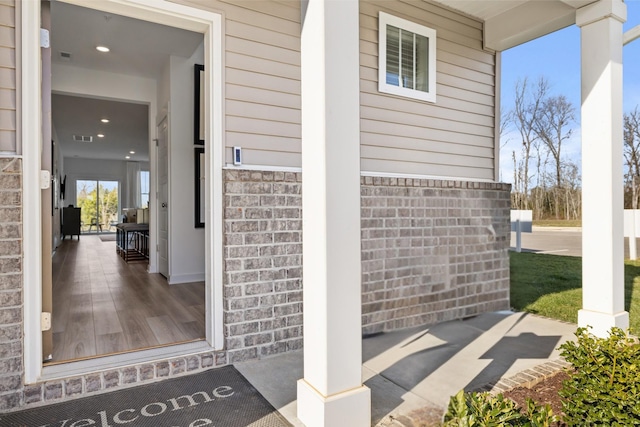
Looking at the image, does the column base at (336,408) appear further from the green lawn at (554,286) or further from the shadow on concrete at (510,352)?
the green lawn at (554,286)

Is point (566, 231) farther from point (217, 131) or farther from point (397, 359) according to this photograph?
point (217, 131)

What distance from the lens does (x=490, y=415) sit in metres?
1.33

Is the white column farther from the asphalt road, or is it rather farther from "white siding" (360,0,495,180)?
the asphalt road

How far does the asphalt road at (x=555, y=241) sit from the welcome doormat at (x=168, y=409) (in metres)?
8.38

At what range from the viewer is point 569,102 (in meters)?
11.0

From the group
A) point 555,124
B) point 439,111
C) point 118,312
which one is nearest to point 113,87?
point 118,312

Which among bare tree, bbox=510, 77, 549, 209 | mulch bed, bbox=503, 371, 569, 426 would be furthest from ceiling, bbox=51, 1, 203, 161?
bare tree, bbox=510, 77, 549, 209

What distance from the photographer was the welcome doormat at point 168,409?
1925mm

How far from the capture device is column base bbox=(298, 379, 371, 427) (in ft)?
5.68

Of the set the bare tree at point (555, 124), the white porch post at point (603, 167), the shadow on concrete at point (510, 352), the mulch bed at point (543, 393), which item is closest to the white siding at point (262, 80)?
the shadow on concrete at point (510, 352)

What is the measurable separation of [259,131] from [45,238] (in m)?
1.46

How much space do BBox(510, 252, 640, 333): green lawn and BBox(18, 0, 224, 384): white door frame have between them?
3.32 m

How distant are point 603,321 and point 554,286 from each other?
285cm

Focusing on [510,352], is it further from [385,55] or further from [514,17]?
[514,17]
